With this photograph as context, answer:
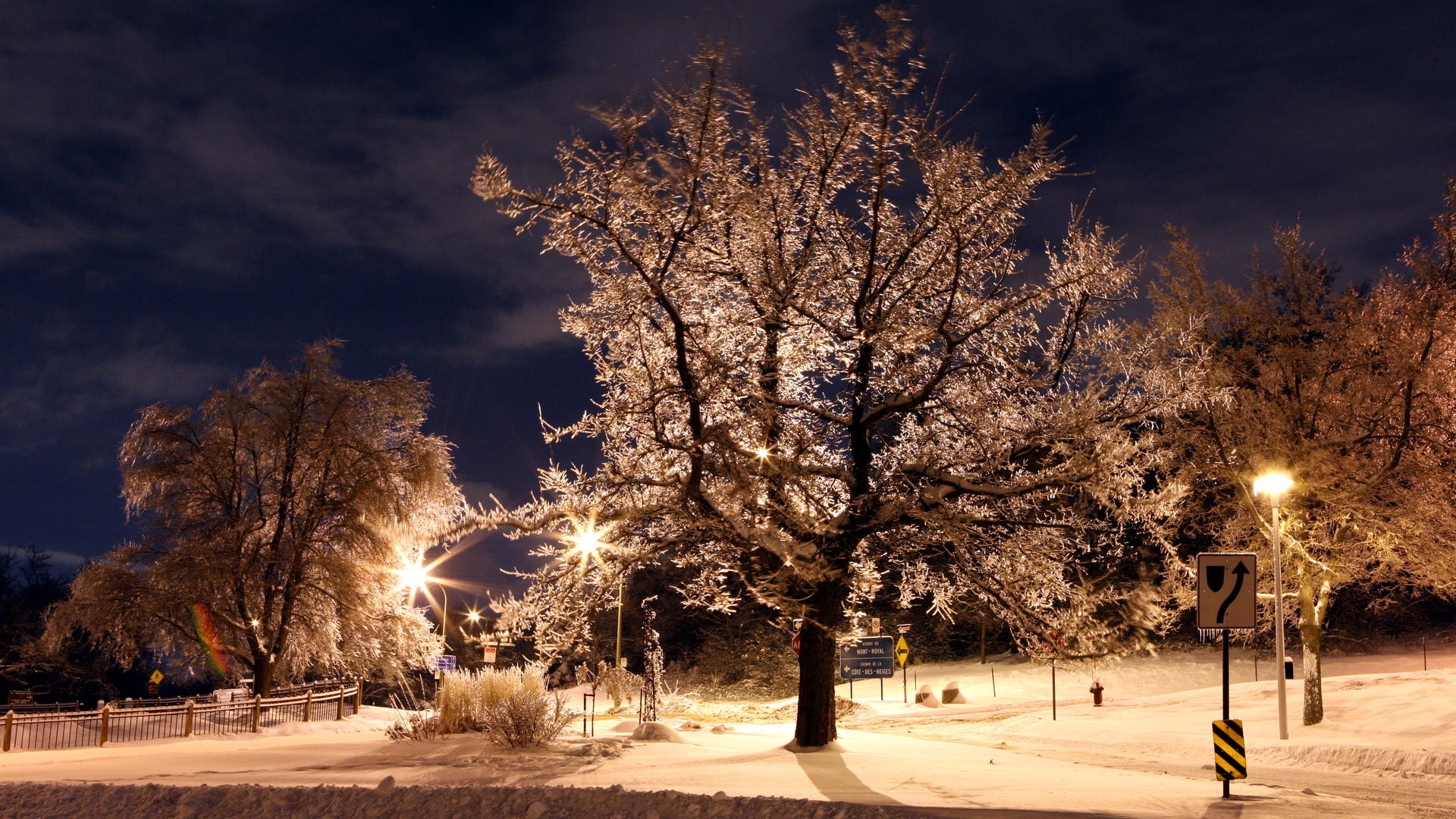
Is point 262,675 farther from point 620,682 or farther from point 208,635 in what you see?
point 620,682

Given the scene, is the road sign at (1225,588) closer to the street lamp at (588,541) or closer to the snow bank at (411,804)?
the snow bank at (411,804)

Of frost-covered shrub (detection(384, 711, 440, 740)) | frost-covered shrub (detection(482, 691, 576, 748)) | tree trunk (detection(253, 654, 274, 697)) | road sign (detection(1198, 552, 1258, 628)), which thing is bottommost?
tree trunk (detection(253, 654, 274, 697))

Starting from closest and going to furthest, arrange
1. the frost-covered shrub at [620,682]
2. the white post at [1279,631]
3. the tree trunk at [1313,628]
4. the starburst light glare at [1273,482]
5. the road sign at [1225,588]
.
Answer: the road sign at [1225,588] < the starburst light glare at [1273,482] < the white post at [1279,631] < the tree trunk at [1313,628] < the frost-covered shrub at [620,682]

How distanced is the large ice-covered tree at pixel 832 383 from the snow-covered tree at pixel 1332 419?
6394 millimetres

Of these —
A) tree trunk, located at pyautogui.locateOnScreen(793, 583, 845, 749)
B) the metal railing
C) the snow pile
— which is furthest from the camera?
the metal railing

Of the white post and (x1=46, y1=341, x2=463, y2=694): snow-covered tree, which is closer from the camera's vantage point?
the white post

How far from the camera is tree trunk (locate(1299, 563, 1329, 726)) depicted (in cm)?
2106

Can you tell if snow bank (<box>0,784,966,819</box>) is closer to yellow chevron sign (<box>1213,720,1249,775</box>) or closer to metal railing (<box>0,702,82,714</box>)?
yellow chevron sign (<box>1213,720,1249,775</box>)

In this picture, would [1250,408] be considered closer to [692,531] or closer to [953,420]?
[953,420]

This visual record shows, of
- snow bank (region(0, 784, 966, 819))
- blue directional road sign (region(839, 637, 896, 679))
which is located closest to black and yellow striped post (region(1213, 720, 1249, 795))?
snow bank (region(0, 784, 966, 819))

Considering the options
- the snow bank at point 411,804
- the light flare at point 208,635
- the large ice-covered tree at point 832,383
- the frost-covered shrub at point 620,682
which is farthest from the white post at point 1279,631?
the light flare at point 208,635

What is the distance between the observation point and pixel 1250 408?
21391mm

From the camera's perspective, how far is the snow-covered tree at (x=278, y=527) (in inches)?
1011

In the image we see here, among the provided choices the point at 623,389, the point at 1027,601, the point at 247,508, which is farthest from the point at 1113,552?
the point at 247,508
